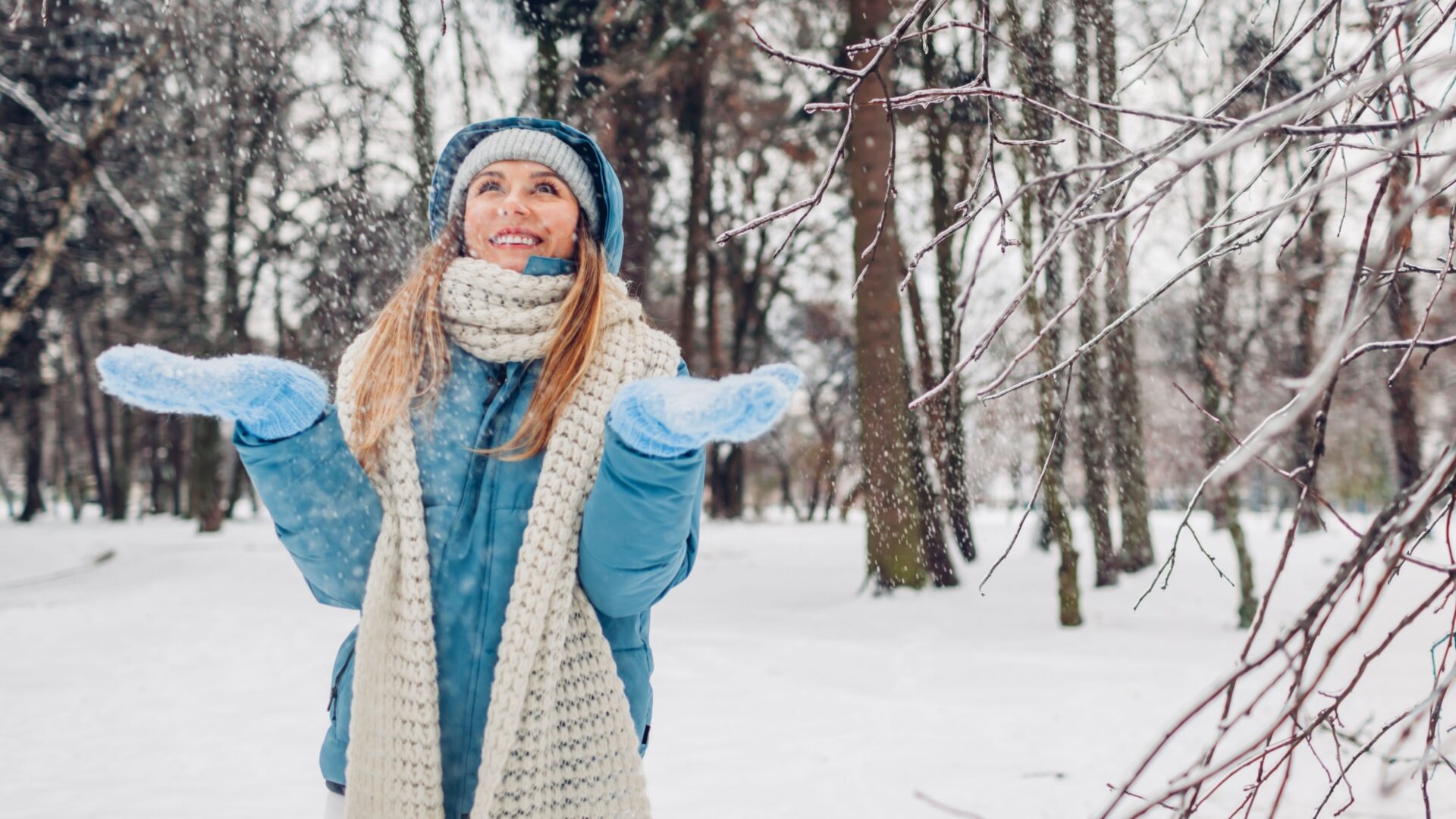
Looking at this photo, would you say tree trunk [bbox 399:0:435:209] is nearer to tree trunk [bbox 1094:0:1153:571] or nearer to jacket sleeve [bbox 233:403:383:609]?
jacket sleeve [bbox 233:403:383:609]

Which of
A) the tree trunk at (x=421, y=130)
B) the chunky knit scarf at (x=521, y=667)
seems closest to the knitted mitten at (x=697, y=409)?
the chunky knit scarf at (x=521, y=667)

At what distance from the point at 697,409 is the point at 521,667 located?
1.82 feet

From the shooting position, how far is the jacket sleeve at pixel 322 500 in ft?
4.72

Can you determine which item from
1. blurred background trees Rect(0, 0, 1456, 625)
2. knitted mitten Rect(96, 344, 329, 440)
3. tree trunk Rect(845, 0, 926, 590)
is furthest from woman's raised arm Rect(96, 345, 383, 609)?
tree trunk Rect(845, 0, 926, 590)

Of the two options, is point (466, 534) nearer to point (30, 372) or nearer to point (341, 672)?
point (341, 672)

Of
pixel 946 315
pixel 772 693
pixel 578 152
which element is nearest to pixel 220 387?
pixel 578 152

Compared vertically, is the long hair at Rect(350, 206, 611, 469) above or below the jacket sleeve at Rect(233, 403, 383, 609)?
above

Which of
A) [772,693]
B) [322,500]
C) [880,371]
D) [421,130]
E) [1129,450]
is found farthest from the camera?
[1129,450]

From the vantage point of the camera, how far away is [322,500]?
59.4 inches

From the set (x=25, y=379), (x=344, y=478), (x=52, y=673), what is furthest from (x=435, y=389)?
(x=25, y=379)

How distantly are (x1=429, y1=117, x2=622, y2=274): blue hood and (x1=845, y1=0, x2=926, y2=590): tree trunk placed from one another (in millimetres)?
5567

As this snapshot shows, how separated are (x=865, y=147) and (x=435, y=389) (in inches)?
262

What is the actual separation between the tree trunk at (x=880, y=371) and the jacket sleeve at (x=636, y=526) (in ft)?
19.4

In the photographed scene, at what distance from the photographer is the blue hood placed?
1.83 metres
